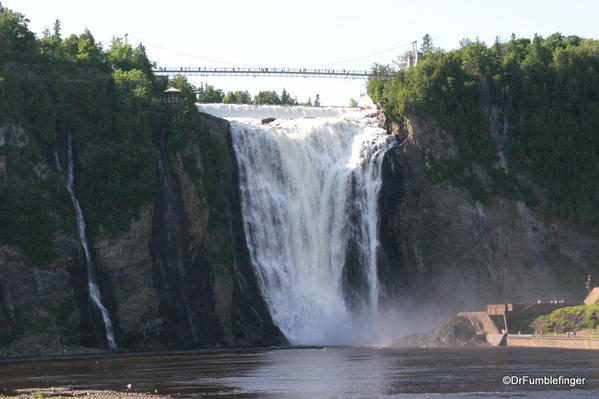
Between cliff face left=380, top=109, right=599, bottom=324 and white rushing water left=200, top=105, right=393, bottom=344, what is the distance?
92.3 inches

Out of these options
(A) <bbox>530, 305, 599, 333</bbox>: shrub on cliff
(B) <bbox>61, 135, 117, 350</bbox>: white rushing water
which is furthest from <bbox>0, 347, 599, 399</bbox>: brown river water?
(B) <bbox>61, 135, 117, 350</bbox>: white rushing water

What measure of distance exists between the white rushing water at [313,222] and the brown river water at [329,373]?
1915 cm

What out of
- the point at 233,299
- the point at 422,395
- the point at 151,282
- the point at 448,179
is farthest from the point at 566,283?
the point at 422,395

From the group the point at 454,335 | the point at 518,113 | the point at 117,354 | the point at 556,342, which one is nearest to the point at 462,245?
the point at 518,113

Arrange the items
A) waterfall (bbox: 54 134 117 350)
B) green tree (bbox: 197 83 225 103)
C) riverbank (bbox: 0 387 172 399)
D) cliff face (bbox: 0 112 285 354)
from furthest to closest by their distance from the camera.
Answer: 1. green tree (bbox: 197 83 225 103)
2. waterfall (bbox: 54 134 117 350)
3. cliff face (bbox: 0 112 285 354)
4. riverbank (bbox: 0 387 172 399)

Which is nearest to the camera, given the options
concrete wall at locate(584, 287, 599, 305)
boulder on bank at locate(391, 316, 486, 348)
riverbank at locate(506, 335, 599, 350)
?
riverbank at locate(506, 335, 599, 350)

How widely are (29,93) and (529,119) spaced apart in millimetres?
55428

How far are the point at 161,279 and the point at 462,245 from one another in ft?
110

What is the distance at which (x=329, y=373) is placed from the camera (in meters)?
79.6

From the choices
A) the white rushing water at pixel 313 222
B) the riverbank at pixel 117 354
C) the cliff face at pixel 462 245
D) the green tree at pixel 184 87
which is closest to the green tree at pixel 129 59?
the green tree at pixel 184 87

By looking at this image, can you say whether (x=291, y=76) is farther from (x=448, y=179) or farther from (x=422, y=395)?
(x=422, y=395)

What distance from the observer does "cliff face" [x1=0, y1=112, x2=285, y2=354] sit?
10569 centimetres

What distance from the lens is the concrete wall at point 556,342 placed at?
9677 cm

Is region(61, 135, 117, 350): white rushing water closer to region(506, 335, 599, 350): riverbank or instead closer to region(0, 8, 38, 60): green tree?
region(0, 8, 38, 60): green tree
